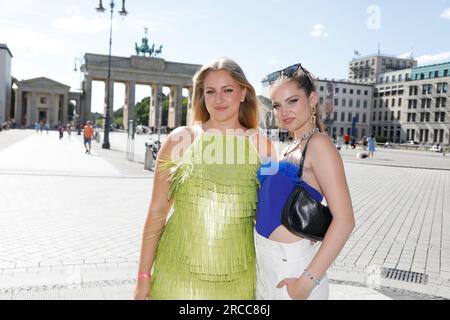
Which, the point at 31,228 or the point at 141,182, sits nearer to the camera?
the point at 31,228

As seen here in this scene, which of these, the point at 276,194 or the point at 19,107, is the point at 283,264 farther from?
the point at 19,107

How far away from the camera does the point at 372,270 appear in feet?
20.2

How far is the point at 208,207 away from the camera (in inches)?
82.3

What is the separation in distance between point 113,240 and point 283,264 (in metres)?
5.80

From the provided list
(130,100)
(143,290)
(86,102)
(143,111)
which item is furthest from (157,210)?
(143,111)

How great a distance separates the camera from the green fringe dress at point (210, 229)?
210cm

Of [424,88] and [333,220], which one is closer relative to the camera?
[333,220]

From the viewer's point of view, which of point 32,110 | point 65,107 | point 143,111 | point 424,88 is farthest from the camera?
point 143,111

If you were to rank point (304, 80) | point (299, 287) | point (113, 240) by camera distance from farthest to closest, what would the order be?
point (113, 240), point (304, 80), point (299, 287)

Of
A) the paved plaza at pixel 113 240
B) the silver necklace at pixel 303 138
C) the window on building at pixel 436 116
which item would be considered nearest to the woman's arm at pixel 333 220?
the silver necklace at pixel 303 138

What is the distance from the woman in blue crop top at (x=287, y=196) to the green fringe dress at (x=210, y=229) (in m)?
0.07
